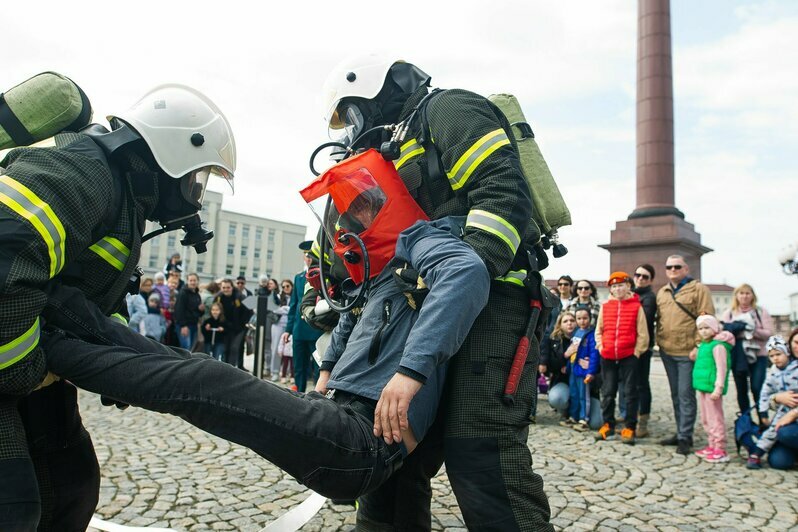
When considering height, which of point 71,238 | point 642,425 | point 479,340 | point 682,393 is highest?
point 71,238

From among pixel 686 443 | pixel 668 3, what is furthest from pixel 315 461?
pixel 668 3

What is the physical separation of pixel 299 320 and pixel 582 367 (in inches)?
149

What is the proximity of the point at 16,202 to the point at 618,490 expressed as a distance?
4529mm

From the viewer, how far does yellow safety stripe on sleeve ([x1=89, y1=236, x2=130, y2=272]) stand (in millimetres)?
2191

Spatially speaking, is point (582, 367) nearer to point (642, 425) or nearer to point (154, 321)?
point (642, 425)

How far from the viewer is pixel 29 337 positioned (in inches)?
70.4

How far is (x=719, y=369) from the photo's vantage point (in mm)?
6312

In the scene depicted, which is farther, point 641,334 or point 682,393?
point 641,334

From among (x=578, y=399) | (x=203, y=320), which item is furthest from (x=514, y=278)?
(x=203, y=320)

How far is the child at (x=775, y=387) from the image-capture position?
5855 mm

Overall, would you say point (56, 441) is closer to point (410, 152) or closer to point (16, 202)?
point (16, 202)

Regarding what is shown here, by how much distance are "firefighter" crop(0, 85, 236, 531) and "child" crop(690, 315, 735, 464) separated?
550 cm

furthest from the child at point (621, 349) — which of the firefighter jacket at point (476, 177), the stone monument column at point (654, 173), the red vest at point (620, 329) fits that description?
the stone monument column at point (654, 173)

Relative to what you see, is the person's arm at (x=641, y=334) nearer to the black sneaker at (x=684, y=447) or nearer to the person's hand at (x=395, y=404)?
the black sneaker at (x=684, y=447)
